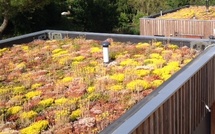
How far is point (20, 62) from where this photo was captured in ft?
20.7

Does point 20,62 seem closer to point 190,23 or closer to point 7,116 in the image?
point 7,116

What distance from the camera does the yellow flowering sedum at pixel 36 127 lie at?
3410 millimetres

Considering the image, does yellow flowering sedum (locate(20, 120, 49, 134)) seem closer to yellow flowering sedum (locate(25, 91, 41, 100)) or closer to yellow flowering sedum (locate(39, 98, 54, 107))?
yellow flowering sedum (locate(39, 98, 54, 107))

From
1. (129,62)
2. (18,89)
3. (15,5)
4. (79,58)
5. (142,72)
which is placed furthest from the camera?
(15,5)

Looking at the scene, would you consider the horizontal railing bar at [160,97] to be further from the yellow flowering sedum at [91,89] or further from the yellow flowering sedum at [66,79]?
the yellow flowering sedum at [66,79]

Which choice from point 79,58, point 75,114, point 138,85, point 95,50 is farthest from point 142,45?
point 75,114

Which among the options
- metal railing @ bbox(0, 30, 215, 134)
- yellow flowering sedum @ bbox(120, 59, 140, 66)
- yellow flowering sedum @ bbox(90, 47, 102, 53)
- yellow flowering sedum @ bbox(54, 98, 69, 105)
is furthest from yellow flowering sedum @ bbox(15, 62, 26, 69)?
metal railing @ bbox(0, 30, 215, 134)

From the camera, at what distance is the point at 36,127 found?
11.4 ft

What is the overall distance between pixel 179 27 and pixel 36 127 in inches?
436

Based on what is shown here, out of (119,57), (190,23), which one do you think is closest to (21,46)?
(119,57)

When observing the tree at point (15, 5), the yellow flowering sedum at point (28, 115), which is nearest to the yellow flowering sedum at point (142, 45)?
the yellow flowering sedum at point (28, 115)

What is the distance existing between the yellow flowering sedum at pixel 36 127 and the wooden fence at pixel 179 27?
10.4 metres

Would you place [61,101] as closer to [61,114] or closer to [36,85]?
[61,114]

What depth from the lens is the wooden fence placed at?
13.2 meters
